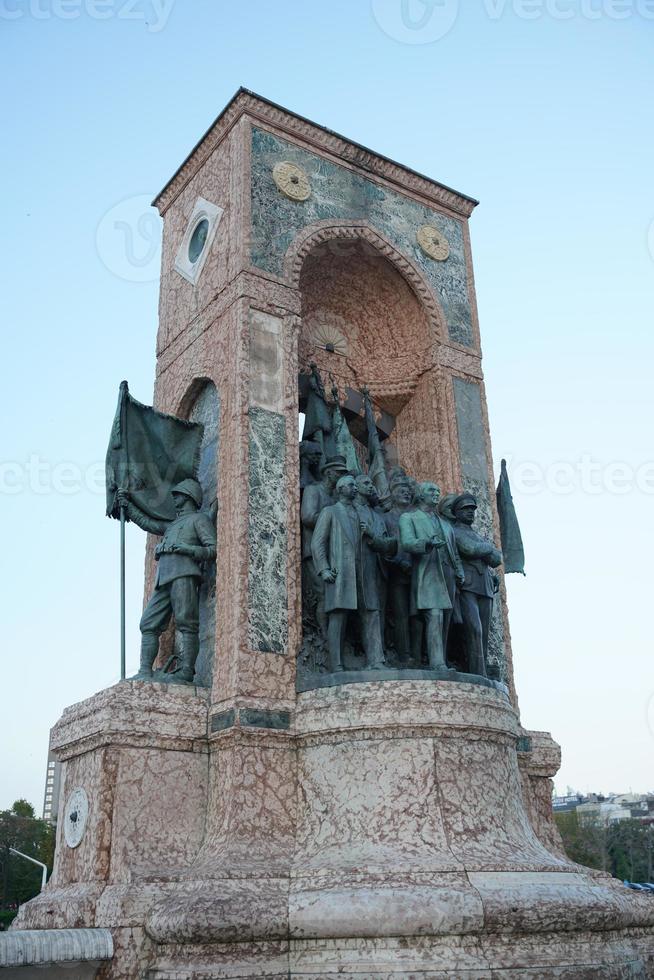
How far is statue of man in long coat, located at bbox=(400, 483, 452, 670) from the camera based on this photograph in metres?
8.84

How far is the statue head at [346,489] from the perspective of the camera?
30.7 ft

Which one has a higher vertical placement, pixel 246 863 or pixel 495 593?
pixel 495 593

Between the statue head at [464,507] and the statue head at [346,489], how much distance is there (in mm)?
1180

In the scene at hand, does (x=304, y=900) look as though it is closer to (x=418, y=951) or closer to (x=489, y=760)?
(x=418, y=951)

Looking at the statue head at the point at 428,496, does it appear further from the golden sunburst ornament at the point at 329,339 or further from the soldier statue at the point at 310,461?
the golden sunburst ornament at the point at 329,339

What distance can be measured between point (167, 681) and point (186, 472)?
8.05ft

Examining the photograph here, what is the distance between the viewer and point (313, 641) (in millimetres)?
9555

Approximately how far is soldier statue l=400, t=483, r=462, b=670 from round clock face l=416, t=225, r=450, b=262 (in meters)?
4.37

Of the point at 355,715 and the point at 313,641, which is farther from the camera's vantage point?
the point at 313,641

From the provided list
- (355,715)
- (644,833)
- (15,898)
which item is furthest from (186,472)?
(644,833)

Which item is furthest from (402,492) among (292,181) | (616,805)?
(616,805)

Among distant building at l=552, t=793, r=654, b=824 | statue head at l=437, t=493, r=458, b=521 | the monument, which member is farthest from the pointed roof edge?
distant building at l=552, t=793, r=654, b=824

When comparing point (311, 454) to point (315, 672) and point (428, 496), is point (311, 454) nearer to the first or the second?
point (428, 496)

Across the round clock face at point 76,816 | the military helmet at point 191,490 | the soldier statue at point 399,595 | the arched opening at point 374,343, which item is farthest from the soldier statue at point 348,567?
the arched opening at point 374,343
